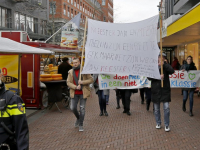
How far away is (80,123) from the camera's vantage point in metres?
7.10

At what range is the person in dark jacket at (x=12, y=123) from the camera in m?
2.84

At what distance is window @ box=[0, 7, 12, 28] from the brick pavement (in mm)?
20473

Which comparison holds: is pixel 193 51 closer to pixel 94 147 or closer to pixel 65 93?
pixel 65 93

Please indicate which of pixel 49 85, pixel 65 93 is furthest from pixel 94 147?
pixel 65 93

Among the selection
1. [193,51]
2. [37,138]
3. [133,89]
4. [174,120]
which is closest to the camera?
[37,138]

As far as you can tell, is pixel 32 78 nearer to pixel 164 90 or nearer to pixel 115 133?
pixel 115 133

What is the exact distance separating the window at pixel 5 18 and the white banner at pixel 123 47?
72.6ft

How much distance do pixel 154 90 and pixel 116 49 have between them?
132 cm

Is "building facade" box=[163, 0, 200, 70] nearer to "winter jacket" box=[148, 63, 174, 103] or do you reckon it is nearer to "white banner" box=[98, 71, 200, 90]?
"white banner" box=[98, 71, 200, 90]

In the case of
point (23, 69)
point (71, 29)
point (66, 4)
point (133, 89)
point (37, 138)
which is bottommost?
point (37, 138)

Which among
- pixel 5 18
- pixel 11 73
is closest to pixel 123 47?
pixel 11 73

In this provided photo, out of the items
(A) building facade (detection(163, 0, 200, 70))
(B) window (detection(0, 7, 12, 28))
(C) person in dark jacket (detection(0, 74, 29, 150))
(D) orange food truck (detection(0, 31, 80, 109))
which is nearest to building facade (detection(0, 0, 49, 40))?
(B) window (detection(0, 7, 12, 28))

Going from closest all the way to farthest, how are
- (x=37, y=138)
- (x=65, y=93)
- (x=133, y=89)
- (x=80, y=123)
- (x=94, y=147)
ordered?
(x=94, y=147)
(x=37, y=138)
(x=80, y=123)
(x=133, y=89)
(x=65, y=93)

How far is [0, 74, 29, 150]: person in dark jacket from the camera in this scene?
2836mm
